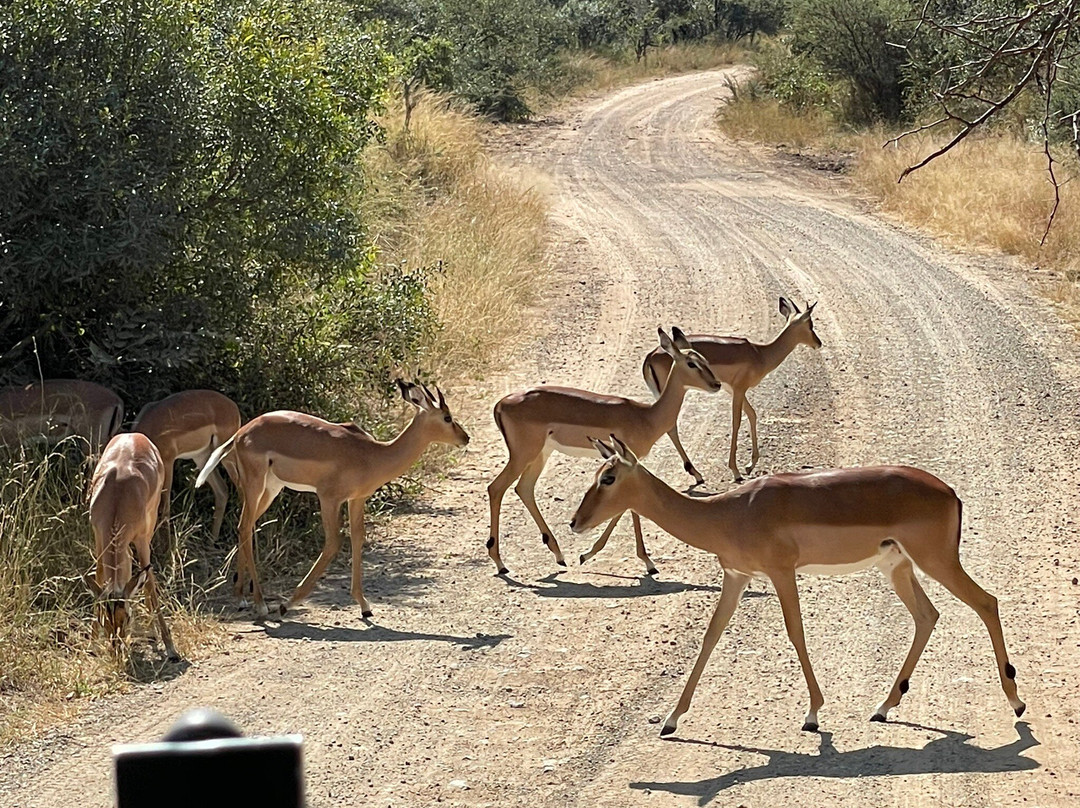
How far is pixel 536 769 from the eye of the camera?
528cm

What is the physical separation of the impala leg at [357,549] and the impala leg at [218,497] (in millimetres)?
1112

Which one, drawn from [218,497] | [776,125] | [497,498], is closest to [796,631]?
[497,498]

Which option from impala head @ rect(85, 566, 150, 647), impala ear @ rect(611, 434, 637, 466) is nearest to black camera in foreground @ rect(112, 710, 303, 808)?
impala ear @ rect(611, 434, 637, 466)

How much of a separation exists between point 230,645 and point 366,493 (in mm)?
1266

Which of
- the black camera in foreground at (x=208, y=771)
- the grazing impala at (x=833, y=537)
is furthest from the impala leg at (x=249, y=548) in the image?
the black camera in foreground at (x=208, y=771)

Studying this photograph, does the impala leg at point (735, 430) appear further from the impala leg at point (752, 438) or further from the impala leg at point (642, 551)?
the impala leg at point (642, 551)

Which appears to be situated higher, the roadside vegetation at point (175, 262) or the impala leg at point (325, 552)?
the roadside vegetation at point (175, 262)

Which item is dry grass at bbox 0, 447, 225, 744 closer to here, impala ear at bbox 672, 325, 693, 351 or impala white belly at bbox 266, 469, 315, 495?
impala white belly at bbox 266, 469, 315, 495

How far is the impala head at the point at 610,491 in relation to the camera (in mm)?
6137

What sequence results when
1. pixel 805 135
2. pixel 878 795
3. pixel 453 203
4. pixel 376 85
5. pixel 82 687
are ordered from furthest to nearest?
pixel 805 135 → pixel 453 203 → pixel 376 85 → pixel 82 687 → pixel 878 795

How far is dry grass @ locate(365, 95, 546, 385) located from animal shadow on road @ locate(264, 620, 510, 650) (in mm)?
4989

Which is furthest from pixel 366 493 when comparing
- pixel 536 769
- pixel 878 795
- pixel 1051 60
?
pixel 1051 60

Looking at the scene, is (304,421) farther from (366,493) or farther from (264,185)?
(264,185)

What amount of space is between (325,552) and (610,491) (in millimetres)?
2080
